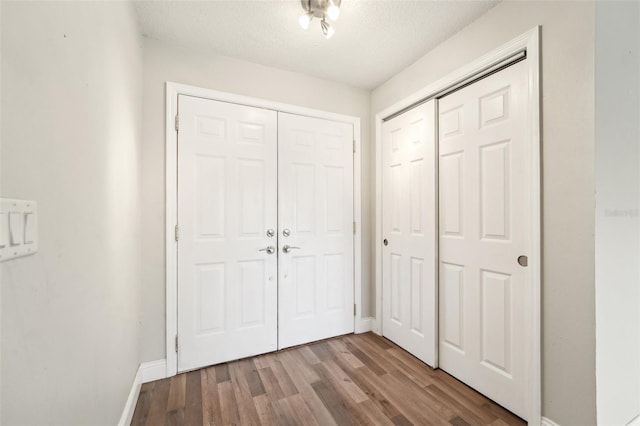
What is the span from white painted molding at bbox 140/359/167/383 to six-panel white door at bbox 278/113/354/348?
90 centimetres

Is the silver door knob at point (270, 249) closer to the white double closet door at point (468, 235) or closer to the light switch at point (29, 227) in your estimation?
the white double closet door at point (468, 235)

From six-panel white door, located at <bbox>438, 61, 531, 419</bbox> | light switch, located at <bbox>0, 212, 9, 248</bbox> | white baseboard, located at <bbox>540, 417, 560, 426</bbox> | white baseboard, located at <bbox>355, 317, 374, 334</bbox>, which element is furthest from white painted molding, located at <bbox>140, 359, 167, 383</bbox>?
white baseboard, located at <bbox>540, 417, 560, 426</bbox>

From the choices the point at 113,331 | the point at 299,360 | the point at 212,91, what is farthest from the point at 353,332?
the point at 212,91

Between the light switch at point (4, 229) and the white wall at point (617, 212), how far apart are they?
2065 millimetres

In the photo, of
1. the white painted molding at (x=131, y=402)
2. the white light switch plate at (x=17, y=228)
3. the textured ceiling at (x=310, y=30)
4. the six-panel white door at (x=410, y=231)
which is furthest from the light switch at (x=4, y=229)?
the six-panel white door at (x=410, y=231)

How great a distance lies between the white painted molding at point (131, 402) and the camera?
142cm

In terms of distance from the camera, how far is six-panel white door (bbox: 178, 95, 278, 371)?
204cm

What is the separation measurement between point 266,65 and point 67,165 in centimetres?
190

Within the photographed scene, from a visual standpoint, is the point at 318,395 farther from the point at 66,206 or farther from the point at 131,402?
the point at 66,206

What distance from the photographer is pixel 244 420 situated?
156 cm

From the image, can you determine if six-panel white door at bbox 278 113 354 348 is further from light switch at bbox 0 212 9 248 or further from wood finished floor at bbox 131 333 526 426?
light switch at bbox 0 212 9 248

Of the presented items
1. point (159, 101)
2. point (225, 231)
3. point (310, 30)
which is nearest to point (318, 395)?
point (225, 231)

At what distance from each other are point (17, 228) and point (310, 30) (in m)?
1.96

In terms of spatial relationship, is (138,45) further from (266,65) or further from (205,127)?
(266,65)
